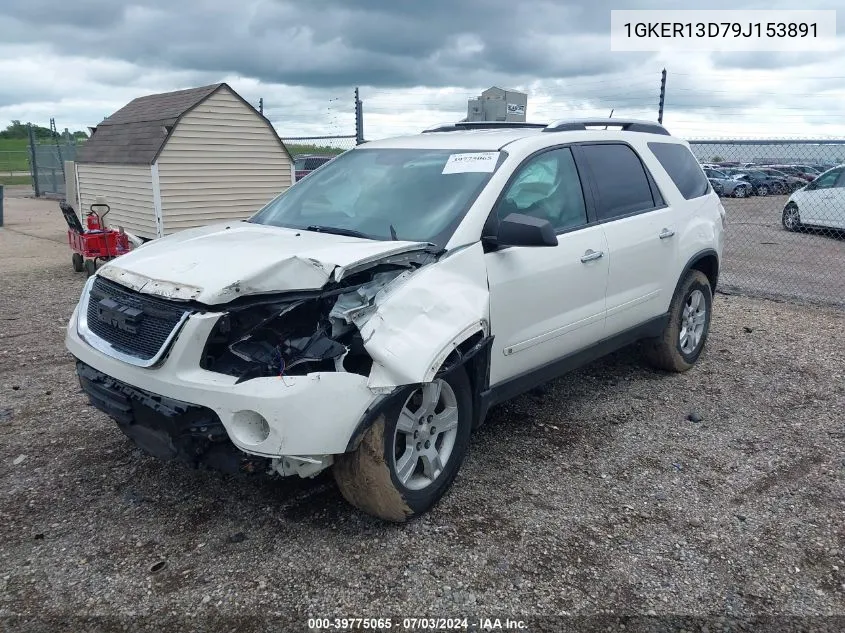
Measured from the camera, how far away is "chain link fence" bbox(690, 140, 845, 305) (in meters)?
9.07

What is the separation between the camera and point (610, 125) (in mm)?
4973

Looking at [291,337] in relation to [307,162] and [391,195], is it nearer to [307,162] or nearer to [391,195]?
[391,195]

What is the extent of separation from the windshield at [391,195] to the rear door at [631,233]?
0.96m

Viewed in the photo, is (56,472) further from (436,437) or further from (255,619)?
(436,437)

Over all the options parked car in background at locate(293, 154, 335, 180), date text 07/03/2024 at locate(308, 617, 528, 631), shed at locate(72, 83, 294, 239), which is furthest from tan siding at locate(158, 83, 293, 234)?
date text 07/03/2024 at locate(308, 617, 528, 631)

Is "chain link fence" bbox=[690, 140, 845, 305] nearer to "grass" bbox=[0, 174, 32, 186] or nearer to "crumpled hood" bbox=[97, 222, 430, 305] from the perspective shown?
"crumpled hood" bbox=[97, 222, 430, 305]

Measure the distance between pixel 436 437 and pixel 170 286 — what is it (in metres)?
1.42

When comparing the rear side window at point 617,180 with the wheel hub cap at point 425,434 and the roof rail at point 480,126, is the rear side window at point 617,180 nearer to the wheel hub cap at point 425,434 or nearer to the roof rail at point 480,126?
the roof rail at point 480,126

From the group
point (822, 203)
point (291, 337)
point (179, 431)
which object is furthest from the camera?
point (822, 203)

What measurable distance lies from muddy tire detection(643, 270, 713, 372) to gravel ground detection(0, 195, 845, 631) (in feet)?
1.42

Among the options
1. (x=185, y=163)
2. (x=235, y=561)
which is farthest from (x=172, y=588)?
(x=185, y=163)

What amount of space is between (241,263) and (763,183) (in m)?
Answer: 31.2

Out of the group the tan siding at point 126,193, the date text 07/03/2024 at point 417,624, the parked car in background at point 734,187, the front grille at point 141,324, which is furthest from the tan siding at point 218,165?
the parked car in background at point 734,187

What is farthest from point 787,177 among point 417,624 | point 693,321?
point 417,624
